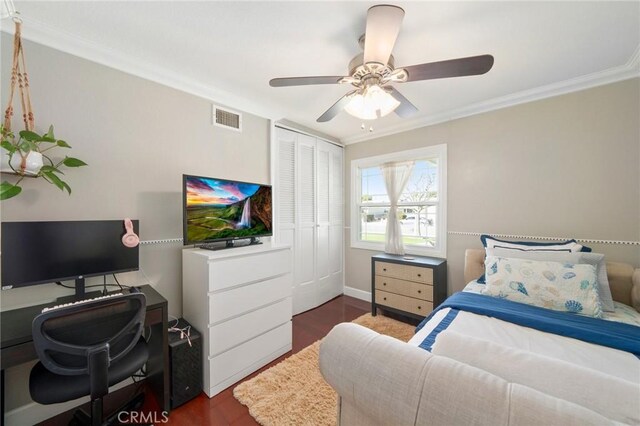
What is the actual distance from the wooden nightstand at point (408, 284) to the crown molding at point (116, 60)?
97.2 inches

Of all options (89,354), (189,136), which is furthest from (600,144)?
(89,354)

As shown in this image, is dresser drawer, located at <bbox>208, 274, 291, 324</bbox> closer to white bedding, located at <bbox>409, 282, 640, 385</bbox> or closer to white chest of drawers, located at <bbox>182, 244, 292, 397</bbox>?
white chest of drawers, located at <bbox>182, 244, 292, 397</bbox>

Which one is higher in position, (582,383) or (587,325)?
(582,383)

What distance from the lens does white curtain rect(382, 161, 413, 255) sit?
326 cm

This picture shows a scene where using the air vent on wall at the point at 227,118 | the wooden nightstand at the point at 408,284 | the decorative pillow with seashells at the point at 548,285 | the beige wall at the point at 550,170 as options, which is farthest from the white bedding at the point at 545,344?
the air vent on wall at the point at 227,118

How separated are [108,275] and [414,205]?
3244mm

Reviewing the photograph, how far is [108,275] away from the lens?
Answer: 177 cm

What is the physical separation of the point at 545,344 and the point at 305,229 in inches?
97.4

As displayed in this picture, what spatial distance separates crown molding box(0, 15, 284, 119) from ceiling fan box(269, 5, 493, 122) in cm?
108

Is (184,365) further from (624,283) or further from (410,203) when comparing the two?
(624,283)

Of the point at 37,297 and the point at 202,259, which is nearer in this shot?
the point at 37,297

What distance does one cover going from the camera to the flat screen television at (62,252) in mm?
1361

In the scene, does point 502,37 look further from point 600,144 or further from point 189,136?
point 189,136

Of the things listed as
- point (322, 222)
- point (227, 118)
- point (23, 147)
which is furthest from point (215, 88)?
point (322, 222)
